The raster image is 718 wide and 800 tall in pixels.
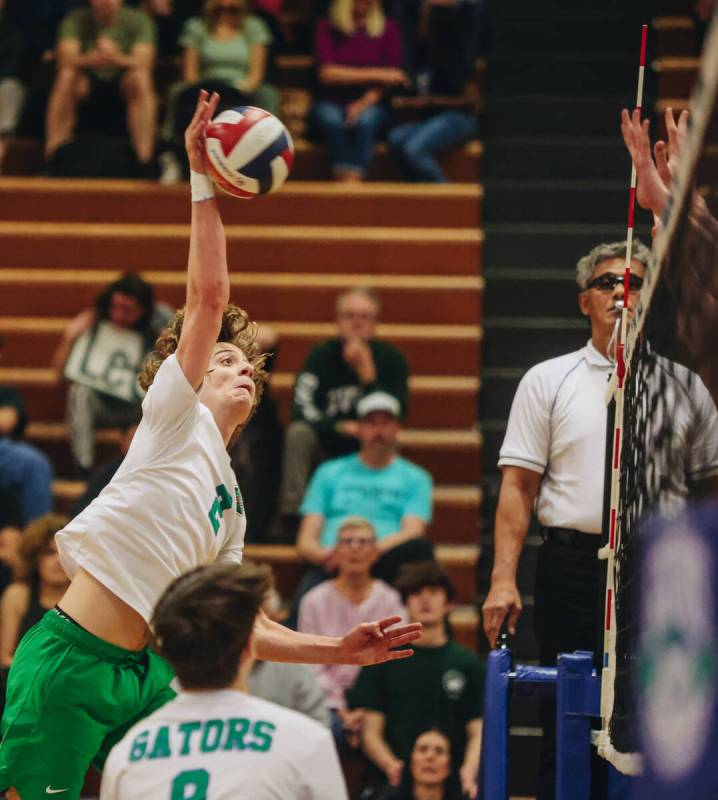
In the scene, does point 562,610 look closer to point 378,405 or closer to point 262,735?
point 262,735

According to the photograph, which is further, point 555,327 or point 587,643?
point 555,327

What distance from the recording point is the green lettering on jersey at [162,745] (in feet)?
10.4

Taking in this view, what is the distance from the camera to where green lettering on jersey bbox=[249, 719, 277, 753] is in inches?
124

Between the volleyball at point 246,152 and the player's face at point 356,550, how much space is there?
11.4ft

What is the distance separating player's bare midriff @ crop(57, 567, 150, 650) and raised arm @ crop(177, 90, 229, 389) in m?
0.60

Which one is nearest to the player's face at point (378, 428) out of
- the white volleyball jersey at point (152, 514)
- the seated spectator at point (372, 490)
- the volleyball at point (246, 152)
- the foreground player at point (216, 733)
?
the seated spectator at point (372, 490)

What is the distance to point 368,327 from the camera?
9.10m

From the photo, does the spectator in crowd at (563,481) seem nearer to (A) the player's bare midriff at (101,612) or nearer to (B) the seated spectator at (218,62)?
(A) the player's bare midriff at (101,612)

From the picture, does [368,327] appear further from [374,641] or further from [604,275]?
[374,641]

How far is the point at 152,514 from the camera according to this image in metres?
4.20

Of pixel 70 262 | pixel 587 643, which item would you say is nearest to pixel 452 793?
pixel 587 643

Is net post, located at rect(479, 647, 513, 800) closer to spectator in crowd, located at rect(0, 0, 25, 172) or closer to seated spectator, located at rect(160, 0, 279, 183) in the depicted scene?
seated spectator, located at rect(160, 0, 279, 183)

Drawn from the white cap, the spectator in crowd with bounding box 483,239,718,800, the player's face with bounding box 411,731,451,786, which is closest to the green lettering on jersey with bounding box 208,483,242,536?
the spectator in crowd with bounding box 483,239,718,800

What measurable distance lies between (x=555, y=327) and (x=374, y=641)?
6.03 metres
